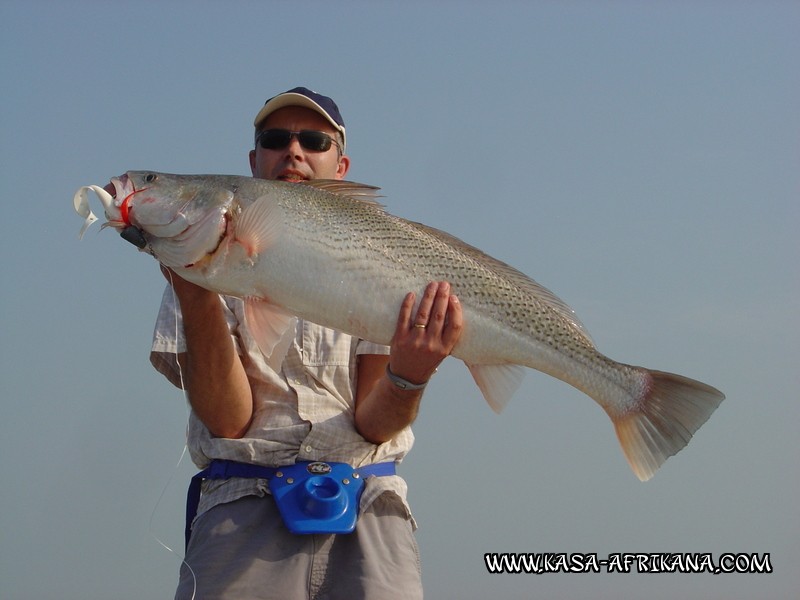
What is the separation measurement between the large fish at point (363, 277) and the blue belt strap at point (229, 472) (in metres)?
0.67

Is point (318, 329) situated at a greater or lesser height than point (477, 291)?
lesser

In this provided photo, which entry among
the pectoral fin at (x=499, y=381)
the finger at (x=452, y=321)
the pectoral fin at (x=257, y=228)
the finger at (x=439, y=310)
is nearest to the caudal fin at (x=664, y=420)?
the pectoral fin at (x=499, y=381)

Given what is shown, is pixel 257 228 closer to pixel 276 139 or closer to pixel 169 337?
pixel 169 337

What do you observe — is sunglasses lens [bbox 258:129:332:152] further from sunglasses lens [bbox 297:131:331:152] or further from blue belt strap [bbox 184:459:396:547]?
blue belt strap [bbox 184:459:396:547]

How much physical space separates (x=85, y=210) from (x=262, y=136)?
1669mm

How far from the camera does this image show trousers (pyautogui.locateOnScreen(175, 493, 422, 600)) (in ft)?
13.4

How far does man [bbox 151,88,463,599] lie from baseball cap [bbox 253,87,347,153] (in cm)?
145

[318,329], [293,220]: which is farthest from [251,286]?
[318,329]

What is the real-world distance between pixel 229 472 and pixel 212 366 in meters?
0.58

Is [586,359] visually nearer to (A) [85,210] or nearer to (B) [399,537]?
(B) [399,537]

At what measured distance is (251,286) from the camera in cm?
403

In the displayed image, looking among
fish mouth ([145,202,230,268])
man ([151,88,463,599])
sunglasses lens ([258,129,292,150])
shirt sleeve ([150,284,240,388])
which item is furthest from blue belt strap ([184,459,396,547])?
sunglasses lens ([258,129,292,150])

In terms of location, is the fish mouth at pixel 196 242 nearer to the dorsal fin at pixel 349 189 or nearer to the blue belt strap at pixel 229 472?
the dorsal fin at pixel 349 189

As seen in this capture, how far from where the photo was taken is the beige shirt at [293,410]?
4.36 m
